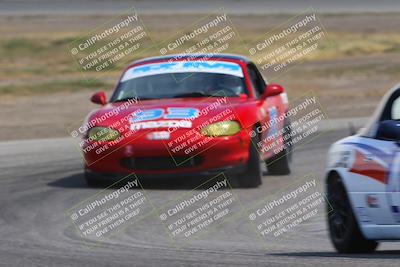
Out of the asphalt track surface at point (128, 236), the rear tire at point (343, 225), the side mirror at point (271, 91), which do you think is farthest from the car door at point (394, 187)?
the side mirror at point (271, 91)

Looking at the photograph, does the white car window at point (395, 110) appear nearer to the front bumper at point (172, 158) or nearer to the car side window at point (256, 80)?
the front bumper at point (172, 158)

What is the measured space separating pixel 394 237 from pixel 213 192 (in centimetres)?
522

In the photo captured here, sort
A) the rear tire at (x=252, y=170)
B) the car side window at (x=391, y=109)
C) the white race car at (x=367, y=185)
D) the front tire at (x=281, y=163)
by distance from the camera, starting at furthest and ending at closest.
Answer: the front tire at (x=281, y=163) → the rear tire at (x=252, y=170) → the car side window at (x=391, y=109) → the white race car at (x=367, y=185)

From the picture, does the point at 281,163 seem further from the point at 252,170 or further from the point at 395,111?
the point at 395,111

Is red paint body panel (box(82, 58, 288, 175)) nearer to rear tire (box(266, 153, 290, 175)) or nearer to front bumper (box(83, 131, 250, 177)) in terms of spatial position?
front bumper (box(83, 131, 250, 177))

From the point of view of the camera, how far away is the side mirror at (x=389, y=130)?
8.27 metres

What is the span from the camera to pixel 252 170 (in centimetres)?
1387

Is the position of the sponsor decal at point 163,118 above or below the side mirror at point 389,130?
above

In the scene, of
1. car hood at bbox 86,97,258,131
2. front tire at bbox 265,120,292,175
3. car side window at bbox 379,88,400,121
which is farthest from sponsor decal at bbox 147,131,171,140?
car side window at bbox 379,88,400,121

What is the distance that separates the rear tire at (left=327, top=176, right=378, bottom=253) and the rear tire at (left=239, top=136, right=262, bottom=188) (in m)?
4.75

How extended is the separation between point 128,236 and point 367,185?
2.66 metres

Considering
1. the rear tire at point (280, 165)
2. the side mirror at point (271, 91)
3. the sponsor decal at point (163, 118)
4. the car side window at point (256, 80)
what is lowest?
the rear tire at point (280, 165)

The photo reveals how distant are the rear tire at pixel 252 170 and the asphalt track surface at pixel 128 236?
0.50ft

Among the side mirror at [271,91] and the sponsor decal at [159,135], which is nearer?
the sponsor decal at [159,135]
